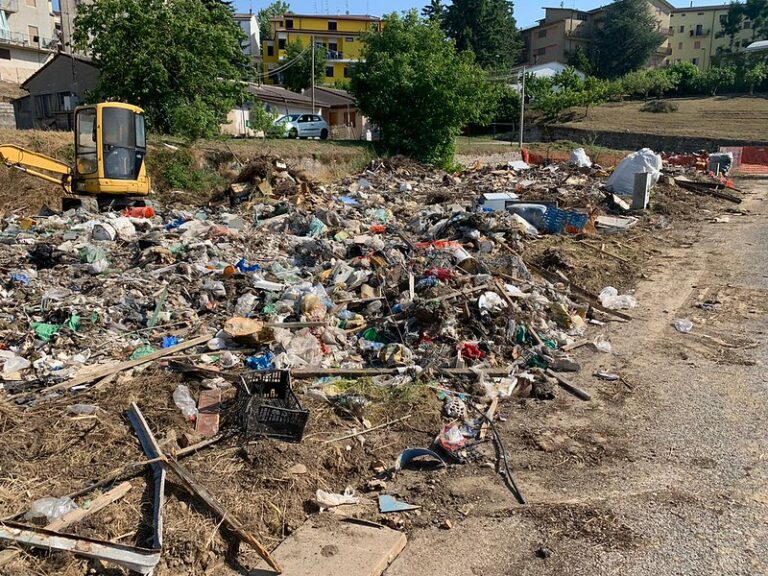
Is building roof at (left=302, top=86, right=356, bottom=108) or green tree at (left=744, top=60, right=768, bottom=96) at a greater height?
green tree at (left=744, top=60, right=768, bottom=96)

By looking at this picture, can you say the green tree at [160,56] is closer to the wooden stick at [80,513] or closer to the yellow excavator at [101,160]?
the yellow excavator at [101,160]

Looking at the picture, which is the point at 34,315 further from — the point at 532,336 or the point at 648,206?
the point at 648,206

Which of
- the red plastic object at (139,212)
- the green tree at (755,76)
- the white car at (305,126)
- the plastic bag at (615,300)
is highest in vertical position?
the green tree at (755,76)

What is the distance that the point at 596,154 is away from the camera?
2733 cm

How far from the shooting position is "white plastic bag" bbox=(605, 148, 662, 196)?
15.8m

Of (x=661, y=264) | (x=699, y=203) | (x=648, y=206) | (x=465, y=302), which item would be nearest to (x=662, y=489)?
(x=465, y=302)

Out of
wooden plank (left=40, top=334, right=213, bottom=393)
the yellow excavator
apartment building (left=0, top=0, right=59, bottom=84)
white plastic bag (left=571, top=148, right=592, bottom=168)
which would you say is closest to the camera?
wooden plank (left=40, top=334, right=213, bottom=393)

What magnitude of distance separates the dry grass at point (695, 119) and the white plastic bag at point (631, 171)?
19.2m

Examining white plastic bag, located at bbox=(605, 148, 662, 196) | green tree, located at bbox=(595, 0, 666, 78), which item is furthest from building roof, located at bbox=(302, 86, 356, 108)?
green tree, located at bbox=(595, 0, 666, 78)

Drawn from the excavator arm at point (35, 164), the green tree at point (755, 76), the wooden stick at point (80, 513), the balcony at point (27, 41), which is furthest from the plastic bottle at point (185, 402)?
the green tree at point (755, 76)

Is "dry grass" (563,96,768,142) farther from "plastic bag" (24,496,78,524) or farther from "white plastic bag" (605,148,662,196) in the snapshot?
"plastic bag" (24,496,78,524)

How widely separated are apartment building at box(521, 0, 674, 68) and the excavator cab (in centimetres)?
5476

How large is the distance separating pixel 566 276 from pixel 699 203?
945 cm

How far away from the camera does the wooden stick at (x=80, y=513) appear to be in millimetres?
3203
